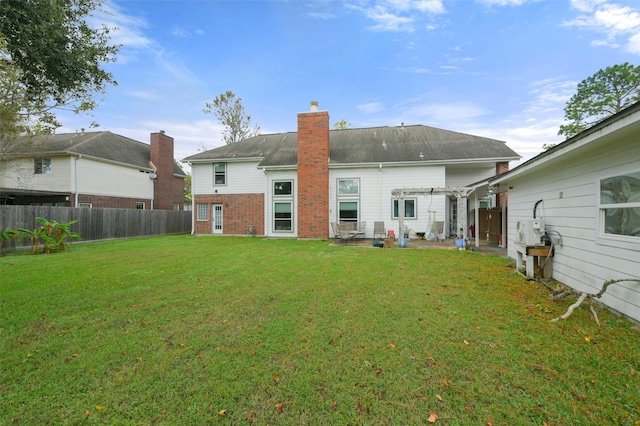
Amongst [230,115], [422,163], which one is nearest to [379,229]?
[422,163]

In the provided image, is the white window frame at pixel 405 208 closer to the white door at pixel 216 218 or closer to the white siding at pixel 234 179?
the white siding at pixel 234 179

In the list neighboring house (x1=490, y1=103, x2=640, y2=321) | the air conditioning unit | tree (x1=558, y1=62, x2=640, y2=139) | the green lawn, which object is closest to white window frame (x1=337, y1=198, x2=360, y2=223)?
neighboring house (x1=490, y1=103, x2=640, y2=321)

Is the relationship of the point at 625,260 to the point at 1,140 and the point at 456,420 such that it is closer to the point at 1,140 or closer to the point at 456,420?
the point at 456,420

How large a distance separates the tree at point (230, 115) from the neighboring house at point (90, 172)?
6903mm

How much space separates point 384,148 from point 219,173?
1052 cm

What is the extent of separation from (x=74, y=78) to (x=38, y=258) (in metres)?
7.14

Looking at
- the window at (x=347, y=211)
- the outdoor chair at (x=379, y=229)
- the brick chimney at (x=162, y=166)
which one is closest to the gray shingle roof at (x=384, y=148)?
the window at (x=347, y=211)

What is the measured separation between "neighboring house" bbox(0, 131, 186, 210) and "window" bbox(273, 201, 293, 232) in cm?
1296

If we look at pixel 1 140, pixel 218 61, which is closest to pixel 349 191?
pixel 218 61

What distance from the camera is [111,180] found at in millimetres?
18984

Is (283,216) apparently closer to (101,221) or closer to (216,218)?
(216,218)

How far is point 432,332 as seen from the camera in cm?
341

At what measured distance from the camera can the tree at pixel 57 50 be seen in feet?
15.3

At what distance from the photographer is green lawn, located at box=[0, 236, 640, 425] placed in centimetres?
209
